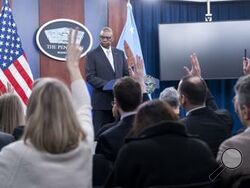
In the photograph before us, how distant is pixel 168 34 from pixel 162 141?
523 cm

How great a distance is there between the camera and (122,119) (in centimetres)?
265

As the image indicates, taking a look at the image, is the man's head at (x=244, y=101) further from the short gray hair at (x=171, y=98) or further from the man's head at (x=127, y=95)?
the short gray hair at (x=171, y=98)

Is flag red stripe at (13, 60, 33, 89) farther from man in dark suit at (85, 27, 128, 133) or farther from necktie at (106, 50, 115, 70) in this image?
necktie at (106, 50, 115, 70)

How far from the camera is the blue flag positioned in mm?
6359

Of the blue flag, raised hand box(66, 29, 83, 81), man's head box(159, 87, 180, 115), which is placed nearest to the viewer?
raised hand box(66, 29, 83, 81)

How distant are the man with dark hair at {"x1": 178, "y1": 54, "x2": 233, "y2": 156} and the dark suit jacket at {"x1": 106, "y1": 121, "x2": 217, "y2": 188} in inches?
28.6

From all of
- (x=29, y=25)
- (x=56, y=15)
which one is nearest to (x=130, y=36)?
(x=56, y=15)

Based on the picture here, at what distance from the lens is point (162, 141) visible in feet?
6.22

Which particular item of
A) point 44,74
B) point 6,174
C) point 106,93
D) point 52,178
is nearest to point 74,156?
point 52,178

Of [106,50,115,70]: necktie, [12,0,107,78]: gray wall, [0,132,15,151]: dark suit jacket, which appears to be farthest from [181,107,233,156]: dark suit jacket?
[12,0,107,78]: gray wall

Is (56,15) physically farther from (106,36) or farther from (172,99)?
(172,99)

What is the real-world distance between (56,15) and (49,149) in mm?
4616

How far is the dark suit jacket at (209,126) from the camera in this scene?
268 cm

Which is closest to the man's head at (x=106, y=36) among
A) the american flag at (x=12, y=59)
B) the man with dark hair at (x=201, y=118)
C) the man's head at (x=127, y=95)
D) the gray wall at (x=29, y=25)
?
the american flag at (x=12, y=59)
